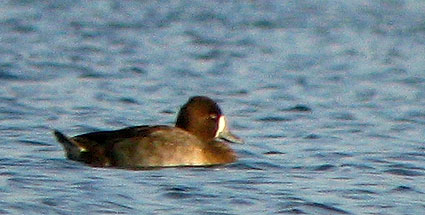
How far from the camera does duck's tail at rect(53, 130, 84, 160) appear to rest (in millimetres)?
11375

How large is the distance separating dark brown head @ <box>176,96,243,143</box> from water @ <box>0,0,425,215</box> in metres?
0.39

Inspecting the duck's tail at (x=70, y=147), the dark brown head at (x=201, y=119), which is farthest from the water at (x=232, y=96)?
the dark brown head at (x=201, y=119)

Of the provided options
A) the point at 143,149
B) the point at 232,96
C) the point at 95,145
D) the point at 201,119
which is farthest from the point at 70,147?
the point at 232,96

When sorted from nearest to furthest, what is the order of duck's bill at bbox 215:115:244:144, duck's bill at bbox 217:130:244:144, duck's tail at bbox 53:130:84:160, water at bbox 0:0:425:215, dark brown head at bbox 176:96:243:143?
water at bbox 0:0:425:215 → duck's tail at bbox 53:130:84:160 → dark brown head at bbox 176:96:243:143 → duck's bill at bbox 215:115:244:144 → duck's bill at bbox 217:130:244:144

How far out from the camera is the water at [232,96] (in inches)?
408

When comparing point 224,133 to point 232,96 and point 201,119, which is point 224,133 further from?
point 232,96

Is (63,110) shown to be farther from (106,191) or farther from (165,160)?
(106,191)

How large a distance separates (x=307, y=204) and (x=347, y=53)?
329 inches

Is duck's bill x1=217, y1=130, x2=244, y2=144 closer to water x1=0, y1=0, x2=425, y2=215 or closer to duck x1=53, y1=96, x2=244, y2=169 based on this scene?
water x1=0, y1=0, x2=425, y2=215

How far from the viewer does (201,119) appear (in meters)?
12.1

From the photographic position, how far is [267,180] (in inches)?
436

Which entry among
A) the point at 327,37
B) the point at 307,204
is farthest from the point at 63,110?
the point at 327,37

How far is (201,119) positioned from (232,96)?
10.9 ft

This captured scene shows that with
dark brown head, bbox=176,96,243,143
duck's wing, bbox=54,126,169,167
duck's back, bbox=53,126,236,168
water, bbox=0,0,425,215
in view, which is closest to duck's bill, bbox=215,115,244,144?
dark brown head, bbox=176,96,243,143
